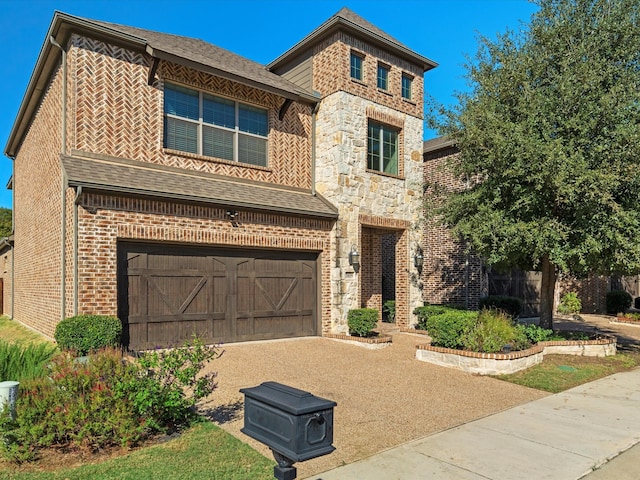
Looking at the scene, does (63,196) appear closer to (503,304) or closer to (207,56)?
(207,56)

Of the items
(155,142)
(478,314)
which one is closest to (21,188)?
(155,142)

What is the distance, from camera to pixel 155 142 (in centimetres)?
1119

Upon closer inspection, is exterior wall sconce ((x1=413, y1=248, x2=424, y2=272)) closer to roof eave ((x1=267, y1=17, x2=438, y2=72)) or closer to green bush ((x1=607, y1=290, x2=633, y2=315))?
roof eave ((x1=267, y1=17, x2=438, y2=72))

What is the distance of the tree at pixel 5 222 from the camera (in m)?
34.9

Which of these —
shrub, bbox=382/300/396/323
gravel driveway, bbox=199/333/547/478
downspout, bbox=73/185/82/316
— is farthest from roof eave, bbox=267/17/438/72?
gravel driveway, bbox=199/333/547/478

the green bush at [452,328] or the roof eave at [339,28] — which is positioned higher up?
the roof eave at [339,28]

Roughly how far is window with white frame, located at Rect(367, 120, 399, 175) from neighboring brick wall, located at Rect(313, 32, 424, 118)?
76 cm

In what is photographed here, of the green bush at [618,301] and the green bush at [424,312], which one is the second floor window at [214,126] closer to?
the green bush at [424,312]

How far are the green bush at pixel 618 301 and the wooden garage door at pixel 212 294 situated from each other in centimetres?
1744

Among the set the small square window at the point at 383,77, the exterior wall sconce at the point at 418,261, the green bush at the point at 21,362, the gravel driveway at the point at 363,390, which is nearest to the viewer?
the gravel driveway at the point at 363,390

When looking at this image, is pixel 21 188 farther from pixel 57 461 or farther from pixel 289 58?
pixel 57 461

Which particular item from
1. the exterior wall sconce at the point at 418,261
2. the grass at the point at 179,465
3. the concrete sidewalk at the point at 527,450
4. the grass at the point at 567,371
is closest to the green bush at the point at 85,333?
the grass at the point at 179,465

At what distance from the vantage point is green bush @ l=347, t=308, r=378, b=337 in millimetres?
12602

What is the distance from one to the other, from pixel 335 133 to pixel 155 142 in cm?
507
